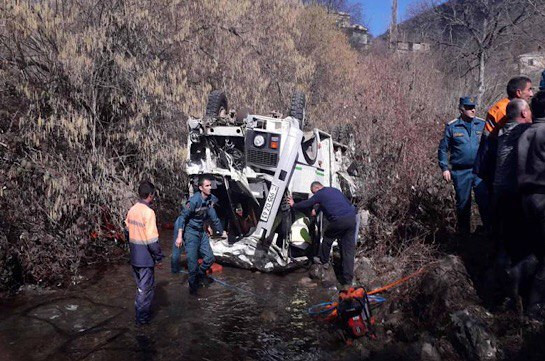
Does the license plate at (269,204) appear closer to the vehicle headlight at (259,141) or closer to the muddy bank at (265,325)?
the vehicle headlight at (259,141)

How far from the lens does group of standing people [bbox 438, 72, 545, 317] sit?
13.8 ft

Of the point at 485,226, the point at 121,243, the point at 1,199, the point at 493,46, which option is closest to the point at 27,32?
the point at 1,199

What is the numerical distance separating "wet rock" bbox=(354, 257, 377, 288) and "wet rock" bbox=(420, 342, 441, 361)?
2.24 metres

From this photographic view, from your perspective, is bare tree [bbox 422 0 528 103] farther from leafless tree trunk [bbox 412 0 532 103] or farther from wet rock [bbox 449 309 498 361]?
wet rock [bbox 449 309 498 361]

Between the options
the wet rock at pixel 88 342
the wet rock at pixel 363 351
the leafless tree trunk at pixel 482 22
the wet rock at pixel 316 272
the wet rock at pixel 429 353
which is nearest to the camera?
the wet rock at pixel 429 353

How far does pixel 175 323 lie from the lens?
19.1ft

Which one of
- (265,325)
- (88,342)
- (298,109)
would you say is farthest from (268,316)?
(298,109)

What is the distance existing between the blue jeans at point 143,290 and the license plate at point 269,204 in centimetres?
222

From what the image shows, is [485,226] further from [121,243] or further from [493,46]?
[493,46]

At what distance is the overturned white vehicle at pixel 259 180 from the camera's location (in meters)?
7.45

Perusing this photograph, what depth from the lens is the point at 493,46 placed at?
1697cm

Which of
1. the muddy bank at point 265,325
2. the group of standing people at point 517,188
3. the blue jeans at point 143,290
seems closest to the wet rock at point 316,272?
the muddy bank at point 265,325

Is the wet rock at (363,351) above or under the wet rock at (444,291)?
under

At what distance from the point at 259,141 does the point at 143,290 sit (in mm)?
3081
